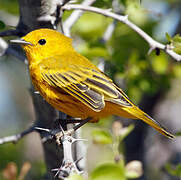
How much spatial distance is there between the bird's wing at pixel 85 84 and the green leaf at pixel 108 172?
1.26 meters

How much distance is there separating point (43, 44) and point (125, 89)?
178 cm

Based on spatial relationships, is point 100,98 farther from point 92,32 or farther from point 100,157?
point 100,157

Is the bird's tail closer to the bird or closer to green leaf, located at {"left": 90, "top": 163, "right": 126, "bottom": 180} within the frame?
the bird

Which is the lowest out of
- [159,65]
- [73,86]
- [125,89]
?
[125,89]

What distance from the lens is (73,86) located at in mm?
3994

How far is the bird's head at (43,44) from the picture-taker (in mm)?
4226

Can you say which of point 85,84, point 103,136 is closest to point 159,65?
point 85,84

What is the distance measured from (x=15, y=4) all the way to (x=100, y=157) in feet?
15.4

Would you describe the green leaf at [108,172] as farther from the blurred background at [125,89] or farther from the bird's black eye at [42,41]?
the bird's black eye at [42,41]

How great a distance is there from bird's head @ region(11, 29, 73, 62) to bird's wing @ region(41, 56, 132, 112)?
29 centimetres

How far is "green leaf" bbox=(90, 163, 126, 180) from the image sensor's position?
244cm

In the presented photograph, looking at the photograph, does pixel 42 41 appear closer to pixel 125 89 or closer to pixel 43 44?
pixel 43 44

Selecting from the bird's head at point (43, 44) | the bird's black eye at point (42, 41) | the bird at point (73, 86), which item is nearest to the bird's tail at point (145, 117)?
the bird at point (73, 86)

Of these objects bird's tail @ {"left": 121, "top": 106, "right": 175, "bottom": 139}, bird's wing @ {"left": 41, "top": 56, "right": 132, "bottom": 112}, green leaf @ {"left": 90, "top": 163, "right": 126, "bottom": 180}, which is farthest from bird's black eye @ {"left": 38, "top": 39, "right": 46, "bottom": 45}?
green leaf @ {"left": 90, "top": 163, "right": 126, "bottom": 180}
